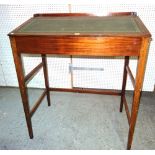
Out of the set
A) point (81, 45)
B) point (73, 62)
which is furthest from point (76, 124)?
point (81, 45)

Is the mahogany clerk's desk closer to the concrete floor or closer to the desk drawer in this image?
the desk drawer

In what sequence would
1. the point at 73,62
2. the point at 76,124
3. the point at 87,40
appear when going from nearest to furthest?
the point at 87,40, the point at 76,124, the point at 73,62

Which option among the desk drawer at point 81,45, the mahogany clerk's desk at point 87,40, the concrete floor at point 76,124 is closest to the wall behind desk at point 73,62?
the concrete floor at point 76,124

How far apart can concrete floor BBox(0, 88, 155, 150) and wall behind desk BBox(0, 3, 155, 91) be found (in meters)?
0.16

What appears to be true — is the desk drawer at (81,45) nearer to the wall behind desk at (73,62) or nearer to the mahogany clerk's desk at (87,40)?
the mahogany clerk's desk at (87,40)

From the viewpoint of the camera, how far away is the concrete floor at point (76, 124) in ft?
4.74

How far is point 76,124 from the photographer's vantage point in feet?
5.34

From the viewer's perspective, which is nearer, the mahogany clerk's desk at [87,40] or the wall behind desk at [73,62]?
the mahogany clerk's desk at [87,40]

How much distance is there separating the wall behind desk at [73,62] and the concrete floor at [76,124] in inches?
6.1

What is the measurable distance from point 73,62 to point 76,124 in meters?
0.62

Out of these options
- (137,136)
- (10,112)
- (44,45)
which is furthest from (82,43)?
(10,112)

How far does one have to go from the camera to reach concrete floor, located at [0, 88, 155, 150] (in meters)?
1.45

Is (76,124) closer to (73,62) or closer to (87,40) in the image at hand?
(73,62)
